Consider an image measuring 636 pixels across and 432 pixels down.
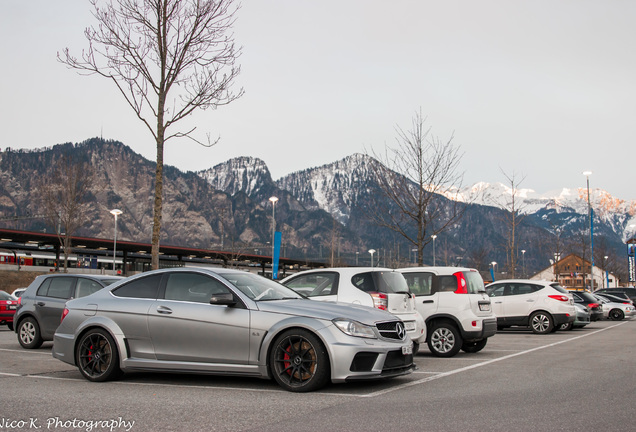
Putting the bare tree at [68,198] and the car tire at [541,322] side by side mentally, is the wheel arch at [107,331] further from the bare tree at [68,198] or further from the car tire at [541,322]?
the bare tree at [68,198]

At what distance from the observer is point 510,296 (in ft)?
68.1

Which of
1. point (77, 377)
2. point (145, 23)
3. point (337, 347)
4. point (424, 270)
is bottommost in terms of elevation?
point (77, 377)

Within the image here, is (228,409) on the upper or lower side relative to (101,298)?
lower

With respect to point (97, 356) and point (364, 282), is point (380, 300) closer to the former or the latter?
point (364, 282)

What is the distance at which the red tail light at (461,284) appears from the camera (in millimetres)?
12750

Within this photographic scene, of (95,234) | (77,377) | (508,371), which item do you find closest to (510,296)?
(508,371)

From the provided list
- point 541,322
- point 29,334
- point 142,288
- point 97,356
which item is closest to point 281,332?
point 142,288

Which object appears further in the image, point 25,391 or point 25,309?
point 25,309

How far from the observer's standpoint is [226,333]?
782 centimetres

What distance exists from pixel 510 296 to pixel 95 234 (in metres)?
189

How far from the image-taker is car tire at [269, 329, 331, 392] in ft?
24.2

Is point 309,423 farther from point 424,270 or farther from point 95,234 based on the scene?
point 95,234

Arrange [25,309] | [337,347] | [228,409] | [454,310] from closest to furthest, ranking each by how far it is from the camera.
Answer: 1. [228,409]
2. [337,347]
3. [454,310]
4. [25,309]

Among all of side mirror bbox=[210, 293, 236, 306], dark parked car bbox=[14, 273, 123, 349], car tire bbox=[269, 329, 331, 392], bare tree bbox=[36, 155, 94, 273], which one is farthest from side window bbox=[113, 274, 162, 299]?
bare tree bbox=[36, 155, 94, 273]
